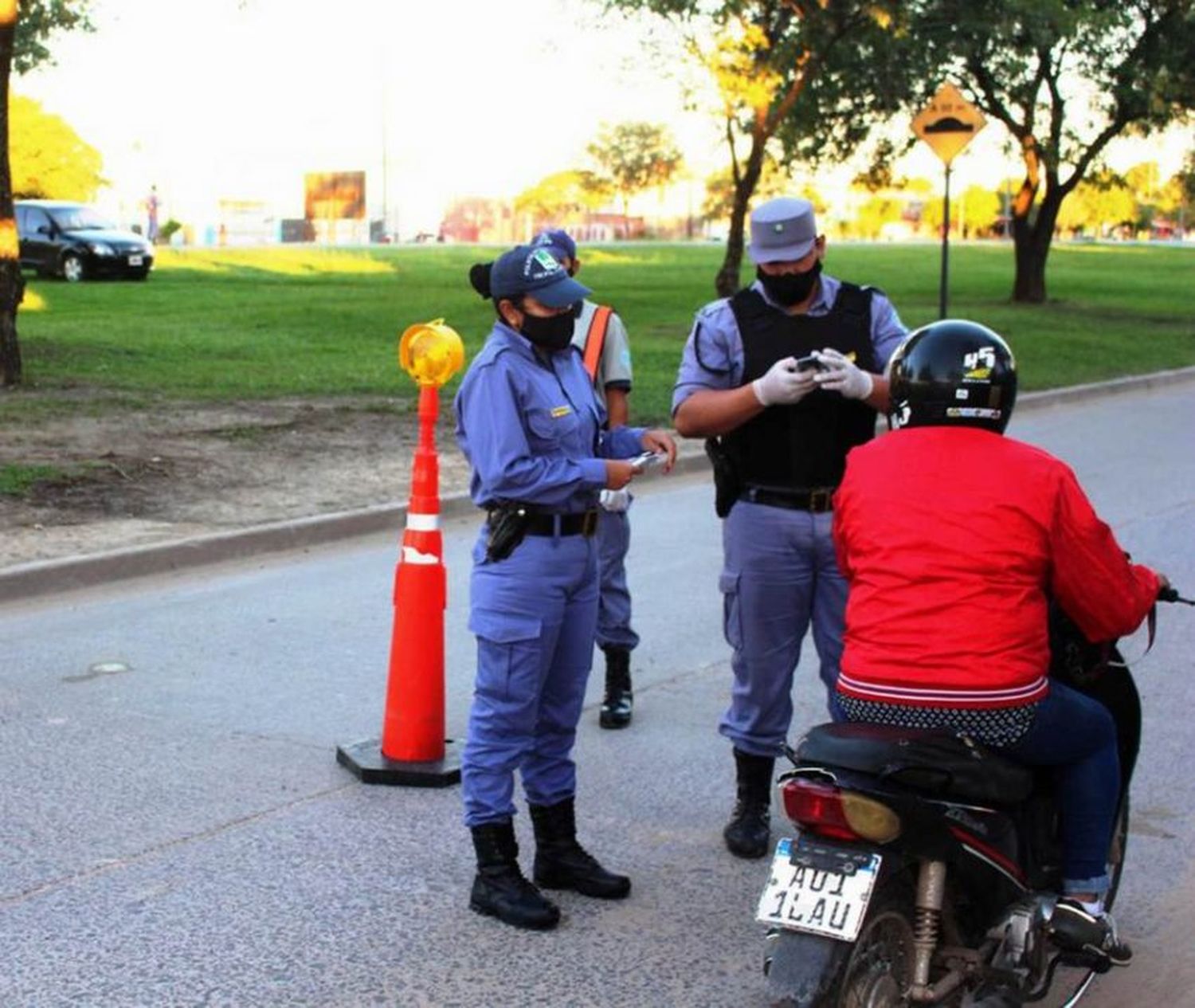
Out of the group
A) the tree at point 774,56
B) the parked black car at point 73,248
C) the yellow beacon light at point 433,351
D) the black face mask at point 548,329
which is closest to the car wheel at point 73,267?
the parked black car at point 73,248

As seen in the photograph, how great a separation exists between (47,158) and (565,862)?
6657 cm

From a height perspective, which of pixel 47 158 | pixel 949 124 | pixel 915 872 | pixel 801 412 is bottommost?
pixel 915 872

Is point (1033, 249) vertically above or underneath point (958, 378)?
above

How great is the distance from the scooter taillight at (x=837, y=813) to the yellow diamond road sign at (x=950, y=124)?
16626mm

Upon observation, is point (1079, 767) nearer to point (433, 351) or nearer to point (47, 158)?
point (433, 351)

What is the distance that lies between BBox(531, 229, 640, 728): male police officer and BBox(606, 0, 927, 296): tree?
18.2 m

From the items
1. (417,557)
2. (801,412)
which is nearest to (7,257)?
(417,557)

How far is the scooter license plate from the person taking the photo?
3398 mm

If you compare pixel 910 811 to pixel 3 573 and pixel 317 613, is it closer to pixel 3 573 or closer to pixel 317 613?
pixel 317 613

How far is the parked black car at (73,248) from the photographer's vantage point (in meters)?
35.1

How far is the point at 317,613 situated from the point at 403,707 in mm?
2793

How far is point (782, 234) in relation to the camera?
198 inches

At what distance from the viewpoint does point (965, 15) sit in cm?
2602

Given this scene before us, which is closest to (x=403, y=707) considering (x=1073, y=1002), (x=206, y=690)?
(x=206, y=690)
